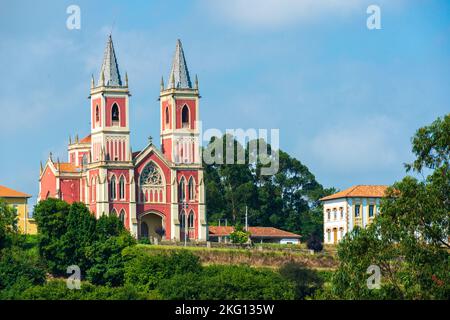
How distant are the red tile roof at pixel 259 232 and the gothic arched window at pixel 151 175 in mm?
6672

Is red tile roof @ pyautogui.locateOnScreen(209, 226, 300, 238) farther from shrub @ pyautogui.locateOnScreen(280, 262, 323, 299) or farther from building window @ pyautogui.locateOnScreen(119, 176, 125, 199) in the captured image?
shrub @ pyautogui.locateOnScreen(280, 262, 323, 299)

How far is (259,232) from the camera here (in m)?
112

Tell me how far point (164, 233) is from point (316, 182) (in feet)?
80.8

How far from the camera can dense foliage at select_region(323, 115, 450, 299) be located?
57156 millimetres

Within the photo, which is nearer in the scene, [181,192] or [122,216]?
[122,216]

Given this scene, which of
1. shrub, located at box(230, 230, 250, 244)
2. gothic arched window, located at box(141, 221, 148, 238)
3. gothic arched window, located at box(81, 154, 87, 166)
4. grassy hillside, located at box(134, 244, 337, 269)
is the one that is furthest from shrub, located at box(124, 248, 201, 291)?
gothic arched window, located at box(81, 154, 87, 166)

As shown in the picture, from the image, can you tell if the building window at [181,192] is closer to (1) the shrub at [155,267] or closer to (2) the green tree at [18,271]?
(2) the green tree at [18,271]

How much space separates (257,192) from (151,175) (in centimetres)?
1764

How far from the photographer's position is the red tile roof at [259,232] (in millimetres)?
110475

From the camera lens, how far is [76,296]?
74.6 metres

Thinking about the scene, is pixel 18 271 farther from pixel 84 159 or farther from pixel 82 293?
pixel 84 159

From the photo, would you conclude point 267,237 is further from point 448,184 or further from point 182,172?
point 448,184

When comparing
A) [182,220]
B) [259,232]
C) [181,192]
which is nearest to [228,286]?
[182,220]
